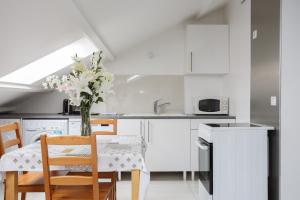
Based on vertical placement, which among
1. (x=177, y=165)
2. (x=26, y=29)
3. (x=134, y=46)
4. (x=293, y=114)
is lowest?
(x=177, y=165)

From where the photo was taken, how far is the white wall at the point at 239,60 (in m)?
3.99

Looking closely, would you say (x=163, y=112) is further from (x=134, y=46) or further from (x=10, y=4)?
(x=10, y=4)

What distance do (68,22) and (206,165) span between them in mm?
1724

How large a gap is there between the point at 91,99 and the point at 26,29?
0.70 meters

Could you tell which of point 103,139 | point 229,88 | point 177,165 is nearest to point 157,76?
point 229,88

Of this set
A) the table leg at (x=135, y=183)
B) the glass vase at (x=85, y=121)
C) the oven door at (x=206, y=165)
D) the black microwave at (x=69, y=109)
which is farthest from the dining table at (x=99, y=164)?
the black microwave at (x=69, y=109)

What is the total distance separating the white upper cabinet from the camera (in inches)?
186

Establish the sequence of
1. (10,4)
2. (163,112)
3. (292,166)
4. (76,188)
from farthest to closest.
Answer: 1. (163,112)
2. (292,166)
3. (76,188)
4. (10,4)

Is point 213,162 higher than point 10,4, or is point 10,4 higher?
point 10,4

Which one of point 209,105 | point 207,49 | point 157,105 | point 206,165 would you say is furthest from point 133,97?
point 206,165

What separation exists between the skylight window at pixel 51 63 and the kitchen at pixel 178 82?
0.02 meters

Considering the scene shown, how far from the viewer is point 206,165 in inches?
115

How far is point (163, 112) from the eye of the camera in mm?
5082

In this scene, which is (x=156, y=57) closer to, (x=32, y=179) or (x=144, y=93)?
(x=144, y=93)
